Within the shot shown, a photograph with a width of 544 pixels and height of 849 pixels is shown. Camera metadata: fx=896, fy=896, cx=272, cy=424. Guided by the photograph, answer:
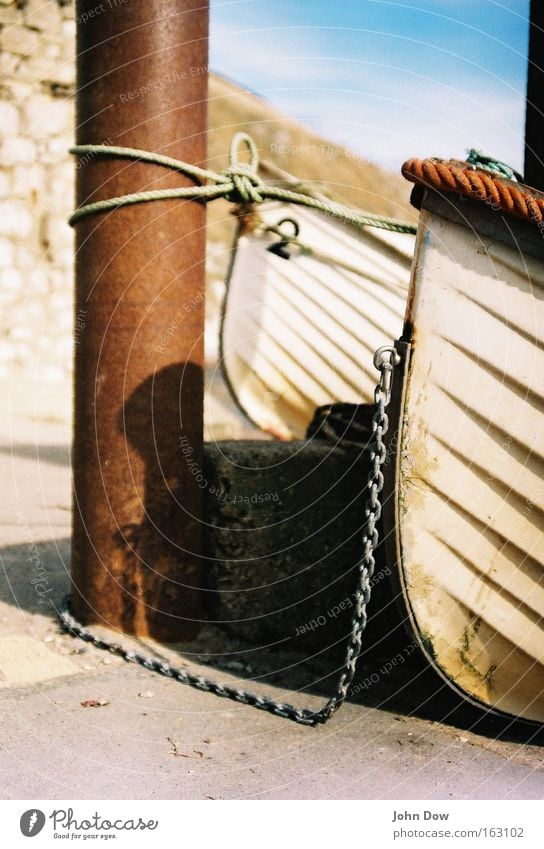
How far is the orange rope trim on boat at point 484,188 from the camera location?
6.08ft

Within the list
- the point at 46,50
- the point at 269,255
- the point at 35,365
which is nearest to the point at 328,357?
the point at 269,255

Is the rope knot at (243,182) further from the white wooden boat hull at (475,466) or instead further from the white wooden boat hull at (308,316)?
the white wooden boat hull at (308,316)

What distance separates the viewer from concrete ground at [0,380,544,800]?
1705 millimetres

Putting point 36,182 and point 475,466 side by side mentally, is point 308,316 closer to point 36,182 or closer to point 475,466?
point 475,466

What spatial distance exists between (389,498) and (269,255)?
2.58 m

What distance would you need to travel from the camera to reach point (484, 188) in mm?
1866

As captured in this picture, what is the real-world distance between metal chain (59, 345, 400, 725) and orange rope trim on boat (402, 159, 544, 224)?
1.19 feet

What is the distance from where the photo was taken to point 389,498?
195 centimetres

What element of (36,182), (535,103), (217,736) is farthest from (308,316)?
(36,182)

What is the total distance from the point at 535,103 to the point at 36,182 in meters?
4.21

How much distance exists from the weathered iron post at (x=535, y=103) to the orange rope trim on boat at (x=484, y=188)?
631 mm

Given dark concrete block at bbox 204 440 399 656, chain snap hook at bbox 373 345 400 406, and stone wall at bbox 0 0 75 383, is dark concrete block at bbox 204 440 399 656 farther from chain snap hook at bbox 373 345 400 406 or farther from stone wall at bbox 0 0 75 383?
stone wall at bbox 0 0 75 383

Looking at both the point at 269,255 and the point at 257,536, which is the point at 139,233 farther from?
the point at 269,255

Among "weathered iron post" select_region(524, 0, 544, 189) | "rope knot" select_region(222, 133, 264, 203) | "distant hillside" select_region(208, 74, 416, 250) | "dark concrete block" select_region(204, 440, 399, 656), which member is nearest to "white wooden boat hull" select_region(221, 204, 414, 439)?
"weathered iron post" select_region(524, 0, 544, 189)
